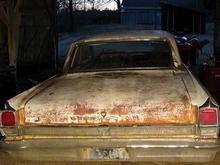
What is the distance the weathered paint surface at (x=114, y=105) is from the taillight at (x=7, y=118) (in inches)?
6.2

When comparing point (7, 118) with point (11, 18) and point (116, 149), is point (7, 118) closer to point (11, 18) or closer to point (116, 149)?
point (116, 149)

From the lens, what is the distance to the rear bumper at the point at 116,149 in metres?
4.40

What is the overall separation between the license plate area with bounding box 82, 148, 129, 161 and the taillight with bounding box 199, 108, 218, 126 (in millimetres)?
762

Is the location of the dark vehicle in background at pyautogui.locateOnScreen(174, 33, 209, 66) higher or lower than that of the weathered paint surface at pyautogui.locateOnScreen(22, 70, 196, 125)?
lower

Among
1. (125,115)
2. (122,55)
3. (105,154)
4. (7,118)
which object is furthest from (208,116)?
(122,55)

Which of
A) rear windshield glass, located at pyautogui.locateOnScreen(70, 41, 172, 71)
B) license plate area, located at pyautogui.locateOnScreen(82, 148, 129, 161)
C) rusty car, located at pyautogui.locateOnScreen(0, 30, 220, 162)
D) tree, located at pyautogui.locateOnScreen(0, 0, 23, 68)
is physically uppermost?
tree, located at pyautogui.locateOnScreen(0, 0, 23, 68)

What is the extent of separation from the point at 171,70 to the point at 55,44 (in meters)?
10.5

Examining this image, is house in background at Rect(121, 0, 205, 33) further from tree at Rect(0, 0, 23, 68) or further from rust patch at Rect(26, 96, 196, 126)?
rust patch at Rect(26, 96, 196, 126)

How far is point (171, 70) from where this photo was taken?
5.97 meters

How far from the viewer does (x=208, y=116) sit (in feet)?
14.6

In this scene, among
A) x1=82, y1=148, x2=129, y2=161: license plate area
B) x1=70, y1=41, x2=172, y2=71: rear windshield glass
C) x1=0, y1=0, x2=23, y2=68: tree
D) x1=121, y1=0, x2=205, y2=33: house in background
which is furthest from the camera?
x1=121, y1=0, x2=205, y2=33: house in background

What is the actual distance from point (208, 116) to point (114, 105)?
2.85 feet

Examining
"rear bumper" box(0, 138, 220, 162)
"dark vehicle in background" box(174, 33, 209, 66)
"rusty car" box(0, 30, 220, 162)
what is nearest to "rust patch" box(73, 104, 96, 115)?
"rusty car" box(0, 30, 220, 162)

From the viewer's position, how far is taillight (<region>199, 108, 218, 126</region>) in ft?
14.5
